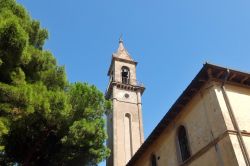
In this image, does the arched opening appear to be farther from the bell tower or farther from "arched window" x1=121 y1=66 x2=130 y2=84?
"arched window" x1=121 y1=66 x2=130 y2=84

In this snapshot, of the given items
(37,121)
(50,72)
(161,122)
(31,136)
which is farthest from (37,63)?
(161,122)

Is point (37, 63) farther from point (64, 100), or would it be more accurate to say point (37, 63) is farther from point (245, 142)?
point (245, 142)

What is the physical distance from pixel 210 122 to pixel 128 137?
52.0 ft

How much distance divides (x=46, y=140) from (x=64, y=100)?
4570mm

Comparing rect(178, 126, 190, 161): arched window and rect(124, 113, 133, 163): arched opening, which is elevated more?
rect(124, 113, 133, 163): arched opening

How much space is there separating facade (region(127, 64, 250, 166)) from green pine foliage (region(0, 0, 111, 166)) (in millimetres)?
3890

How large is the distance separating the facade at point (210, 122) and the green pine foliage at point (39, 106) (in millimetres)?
3890

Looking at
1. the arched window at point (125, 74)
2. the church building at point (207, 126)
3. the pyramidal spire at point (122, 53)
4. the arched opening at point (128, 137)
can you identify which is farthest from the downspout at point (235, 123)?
the pyramidal spire at point (122, 53)

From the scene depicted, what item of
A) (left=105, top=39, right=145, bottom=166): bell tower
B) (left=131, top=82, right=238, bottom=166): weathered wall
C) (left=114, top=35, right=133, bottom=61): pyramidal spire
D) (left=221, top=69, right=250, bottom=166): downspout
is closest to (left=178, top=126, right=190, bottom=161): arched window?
(left=131, top=82, right=238, bottom=166): weathered wall

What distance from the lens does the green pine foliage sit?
927 centimetres

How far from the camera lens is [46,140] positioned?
14617 mm

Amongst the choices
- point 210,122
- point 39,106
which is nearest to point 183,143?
point 210,122

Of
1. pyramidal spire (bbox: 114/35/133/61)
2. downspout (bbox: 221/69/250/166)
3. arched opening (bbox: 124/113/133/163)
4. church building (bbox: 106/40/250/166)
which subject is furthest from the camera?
pyramidal spire (bbox: 114/35/133/61)

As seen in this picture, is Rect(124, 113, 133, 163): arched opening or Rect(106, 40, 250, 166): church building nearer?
Rect(106, 40, 250, 166): church building
